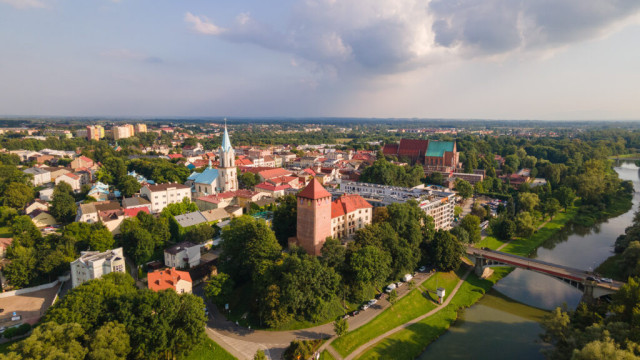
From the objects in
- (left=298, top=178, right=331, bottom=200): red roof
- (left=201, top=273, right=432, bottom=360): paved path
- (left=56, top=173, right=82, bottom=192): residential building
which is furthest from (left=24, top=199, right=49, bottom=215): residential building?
(left=298, top=178, right=331, bottom=200): red roof

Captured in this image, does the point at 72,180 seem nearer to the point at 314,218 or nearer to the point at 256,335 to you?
the point at 314,218

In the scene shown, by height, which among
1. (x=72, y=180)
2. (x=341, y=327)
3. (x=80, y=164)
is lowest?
(x=341, y=327)

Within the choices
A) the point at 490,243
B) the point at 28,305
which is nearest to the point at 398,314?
the point at 490,243

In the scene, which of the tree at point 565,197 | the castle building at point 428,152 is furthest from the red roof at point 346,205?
the castle building at point 428,152

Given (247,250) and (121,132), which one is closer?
(247,250)

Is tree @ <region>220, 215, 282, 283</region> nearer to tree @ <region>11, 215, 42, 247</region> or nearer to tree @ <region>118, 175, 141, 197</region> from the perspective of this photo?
tree @ <region>11, 215, 42, 247</region>
